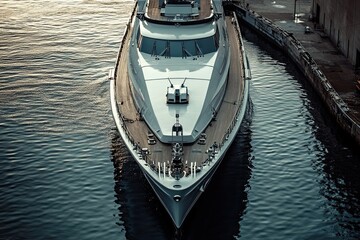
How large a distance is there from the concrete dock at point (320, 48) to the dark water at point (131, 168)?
7.39ft

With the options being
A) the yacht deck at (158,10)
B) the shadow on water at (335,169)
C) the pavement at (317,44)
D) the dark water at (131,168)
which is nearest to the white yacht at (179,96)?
the yacht deck at (158,10)

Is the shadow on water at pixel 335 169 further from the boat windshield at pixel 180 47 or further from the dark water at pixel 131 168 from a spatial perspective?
the boat windshield at pixel 180 47

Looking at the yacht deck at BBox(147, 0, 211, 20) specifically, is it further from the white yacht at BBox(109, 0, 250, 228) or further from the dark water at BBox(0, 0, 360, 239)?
the dark water at BBox(0, 0, 360, 239)

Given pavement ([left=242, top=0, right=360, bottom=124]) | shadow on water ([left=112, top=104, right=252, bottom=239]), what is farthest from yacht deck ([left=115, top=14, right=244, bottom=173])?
pavement ([left=242, top=0, right=360, bottom=124])

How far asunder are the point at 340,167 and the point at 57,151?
22.3 metres

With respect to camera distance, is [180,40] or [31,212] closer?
[31,212]

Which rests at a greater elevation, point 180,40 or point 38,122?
point 180,40

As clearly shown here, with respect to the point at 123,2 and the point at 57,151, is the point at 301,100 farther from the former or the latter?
the point at 123,2

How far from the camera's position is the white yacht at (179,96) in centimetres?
4200

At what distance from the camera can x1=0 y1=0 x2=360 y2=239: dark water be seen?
43312 millimetres

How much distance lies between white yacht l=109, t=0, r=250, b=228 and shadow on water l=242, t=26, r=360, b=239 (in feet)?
25.8

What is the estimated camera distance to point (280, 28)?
84.7m

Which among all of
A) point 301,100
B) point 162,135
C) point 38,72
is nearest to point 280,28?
point 301,100

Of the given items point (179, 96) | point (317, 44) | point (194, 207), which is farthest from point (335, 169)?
point (317, 44)
